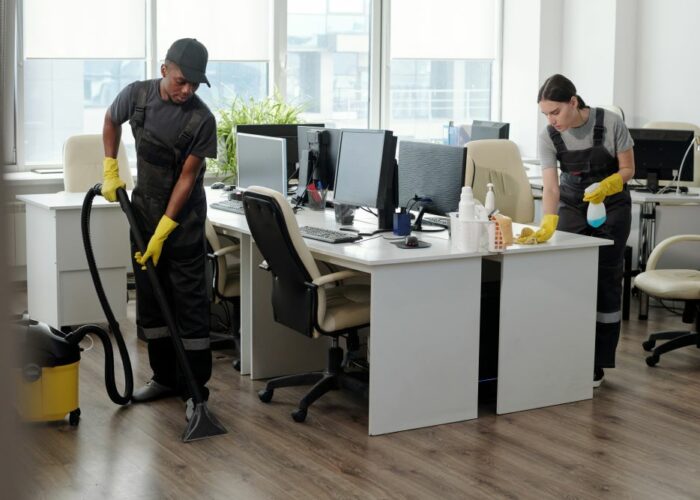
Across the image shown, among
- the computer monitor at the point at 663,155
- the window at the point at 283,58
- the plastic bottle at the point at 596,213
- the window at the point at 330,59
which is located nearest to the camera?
the plastic bottle at the point at 596,213

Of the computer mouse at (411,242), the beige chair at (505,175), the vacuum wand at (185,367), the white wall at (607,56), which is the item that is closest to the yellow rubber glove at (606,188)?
the computer mouse at (411,242)

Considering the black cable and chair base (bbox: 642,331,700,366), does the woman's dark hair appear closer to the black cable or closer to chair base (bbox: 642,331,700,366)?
chair base (bbox: 642,331,700,366)

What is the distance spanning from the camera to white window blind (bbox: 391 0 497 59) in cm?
776

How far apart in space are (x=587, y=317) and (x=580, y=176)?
0.61 m

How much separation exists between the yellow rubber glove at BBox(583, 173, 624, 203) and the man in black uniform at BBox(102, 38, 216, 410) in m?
1.59

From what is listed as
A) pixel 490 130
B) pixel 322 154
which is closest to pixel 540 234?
pixel 322 154

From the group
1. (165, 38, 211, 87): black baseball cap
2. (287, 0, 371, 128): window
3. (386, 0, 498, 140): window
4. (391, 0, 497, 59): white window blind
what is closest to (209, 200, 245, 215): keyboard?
(165, 38, 211, 87): black baseball cap

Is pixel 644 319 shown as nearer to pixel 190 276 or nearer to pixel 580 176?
pixel 580 176

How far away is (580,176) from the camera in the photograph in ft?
13.1

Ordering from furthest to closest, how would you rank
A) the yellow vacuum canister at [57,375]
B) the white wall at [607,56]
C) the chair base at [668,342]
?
1. the white wall at [607,56]
2. the chair base at [668,342]
3. the yellow vacuum canister at [57,375]

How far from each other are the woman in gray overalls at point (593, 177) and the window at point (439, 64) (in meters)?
3.89

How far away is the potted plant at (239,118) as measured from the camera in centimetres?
625

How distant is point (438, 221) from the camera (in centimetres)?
432

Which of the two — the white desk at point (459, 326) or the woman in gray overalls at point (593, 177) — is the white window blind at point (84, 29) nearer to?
the white desk at point (459, 326)
